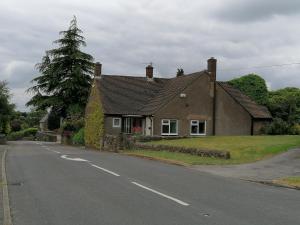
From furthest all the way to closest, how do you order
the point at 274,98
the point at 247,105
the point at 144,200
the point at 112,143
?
the point at 274,98
the point at 247,105
the point at 112,143
the point at 144,200

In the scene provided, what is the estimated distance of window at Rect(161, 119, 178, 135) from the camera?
47.3 metres

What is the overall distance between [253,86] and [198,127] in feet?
77.8

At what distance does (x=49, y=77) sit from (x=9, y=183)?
56.3m

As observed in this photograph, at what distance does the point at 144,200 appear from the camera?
1192cm

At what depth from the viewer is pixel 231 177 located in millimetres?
18281

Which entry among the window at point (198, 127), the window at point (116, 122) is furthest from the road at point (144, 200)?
the window at point (116, 122)

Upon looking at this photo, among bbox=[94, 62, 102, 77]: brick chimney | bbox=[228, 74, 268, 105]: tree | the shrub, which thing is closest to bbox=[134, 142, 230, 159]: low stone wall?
the shrub

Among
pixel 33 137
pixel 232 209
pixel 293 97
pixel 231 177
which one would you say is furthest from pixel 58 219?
pixel 33 137

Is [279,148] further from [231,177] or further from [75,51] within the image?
[75,51]

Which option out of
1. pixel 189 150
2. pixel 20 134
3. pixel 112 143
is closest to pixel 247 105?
pixel 112 143

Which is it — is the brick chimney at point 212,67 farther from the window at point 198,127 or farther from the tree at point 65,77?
the tree at point 65,77

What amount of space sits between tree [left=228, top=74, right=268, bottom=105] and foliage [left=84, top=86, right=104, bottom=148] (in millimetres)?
23694

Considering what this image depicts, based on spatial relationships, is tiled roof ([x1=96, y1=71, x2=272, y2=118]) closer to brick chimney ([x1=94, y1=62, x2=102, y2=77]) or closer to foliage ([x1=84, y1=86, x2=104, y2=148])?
brick chimney ([x1=94, y1=62, x2=102, y2=77])

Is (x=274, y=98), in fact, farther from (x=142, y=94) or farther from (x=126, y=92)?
(x=126, y=92)
